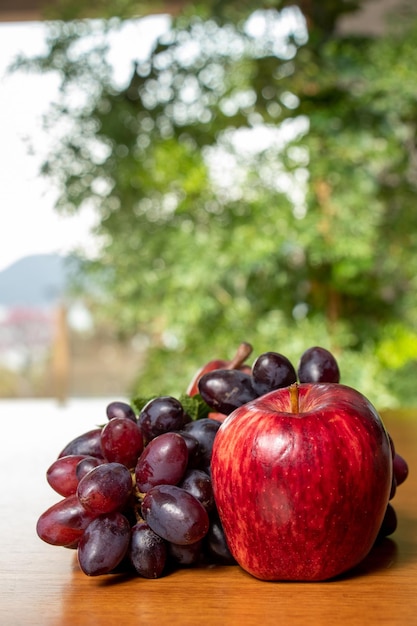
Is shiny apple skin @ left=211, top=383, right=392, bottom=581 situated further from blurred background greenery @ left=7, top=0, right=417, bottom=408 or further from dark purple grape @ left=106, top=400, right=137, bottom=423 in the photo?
blurred background greenery @ left=7, top=0, right=417, bottom=408

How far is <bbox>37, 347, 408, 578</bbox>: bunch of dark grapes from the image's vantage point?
0.64 metres

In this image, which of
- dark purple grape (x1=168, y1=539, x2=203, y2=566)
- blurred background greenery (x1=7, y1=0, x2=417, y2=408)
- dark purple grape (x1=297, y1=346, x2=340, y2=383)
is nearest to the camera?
dark purple grape (x1=168, y1=539, x2=203, y2=566)

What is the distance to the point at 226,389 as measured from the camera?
76cm

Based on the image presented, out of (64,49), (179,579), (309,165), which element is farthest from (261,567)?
(64,49)

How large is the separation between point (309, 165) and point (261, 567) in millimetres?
2703

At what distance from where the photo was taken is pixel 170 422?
2.38ft

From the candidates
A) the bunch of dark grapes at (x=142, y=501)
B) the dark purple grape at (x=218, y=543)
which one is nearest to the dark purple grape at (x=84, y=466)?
the bunch of dark grapes at (x=142, y=501)

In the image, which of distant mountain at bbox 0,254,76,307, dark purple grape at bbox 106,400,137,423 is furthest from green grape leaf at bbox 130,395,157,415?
distant mountain at bbox 0,254,76,307

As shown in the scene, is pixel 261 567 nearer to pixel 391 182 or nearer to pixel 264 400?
pixel 264 400

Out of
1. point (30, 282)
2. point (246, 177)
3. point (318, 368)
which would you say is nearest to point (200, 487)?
point (318, 368)

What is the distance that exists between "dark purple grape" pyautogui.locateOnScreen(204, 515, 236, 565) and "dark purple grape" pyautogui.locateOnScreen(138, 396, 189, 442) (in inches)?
3.4

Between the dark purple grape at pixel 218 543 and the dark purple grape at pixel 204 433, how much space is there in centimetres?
6

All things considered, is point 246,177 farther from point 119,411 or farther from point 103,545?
point 103,545

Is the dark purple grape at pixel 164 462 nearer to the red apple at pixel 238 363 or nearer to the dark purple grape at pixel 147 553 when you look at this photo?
the dark purple grape at pixel 147 553
